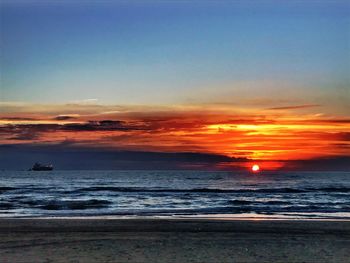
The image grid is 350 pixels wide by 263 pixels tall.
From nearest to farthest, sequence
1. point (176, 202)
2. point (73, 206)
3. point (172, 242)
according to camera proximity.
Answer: point (172, 242) → point (73, 206) → point (176, 202)

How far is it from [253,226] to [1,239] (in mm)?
10290

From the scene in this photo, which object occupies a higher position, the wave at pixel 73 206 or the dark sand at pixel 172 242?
the dark sand at pixel 172 242

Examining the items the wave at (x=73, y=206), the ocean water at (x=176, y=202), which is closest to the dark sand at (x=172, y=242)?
the ocean water at (x=176, y=202)

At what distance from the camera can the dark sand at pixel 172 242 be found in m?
12.4

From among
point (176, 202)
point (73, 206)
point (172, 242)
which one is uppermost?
point (172, 242)

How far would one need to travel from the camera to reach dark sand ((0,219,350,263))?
12445mm

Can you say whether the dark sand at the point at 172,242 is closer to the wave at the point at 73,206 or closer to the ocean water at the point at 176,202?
the ocean water at the point at 176,202

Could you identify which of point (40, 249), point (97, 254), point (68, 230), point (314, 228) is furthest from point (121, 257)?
point (314, 228)

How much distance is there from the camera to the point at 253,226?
2042 centimetres

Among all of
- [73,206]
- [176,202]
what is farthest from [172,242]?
[176,202]

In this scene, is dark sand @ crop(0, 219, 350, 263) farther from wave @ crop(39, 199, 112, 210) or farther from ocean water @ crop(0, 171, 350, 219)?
wave @ crop(39, 199, 112, 210)

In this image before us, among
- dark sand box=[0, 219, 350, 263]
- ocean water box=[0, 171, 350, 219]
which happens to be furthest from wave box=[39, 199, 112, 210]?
dark sand box=[0, 219, 350, 263]

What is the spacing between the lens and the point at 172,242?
1523cm

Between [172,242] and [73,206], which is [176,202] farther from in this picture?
[172,242]
